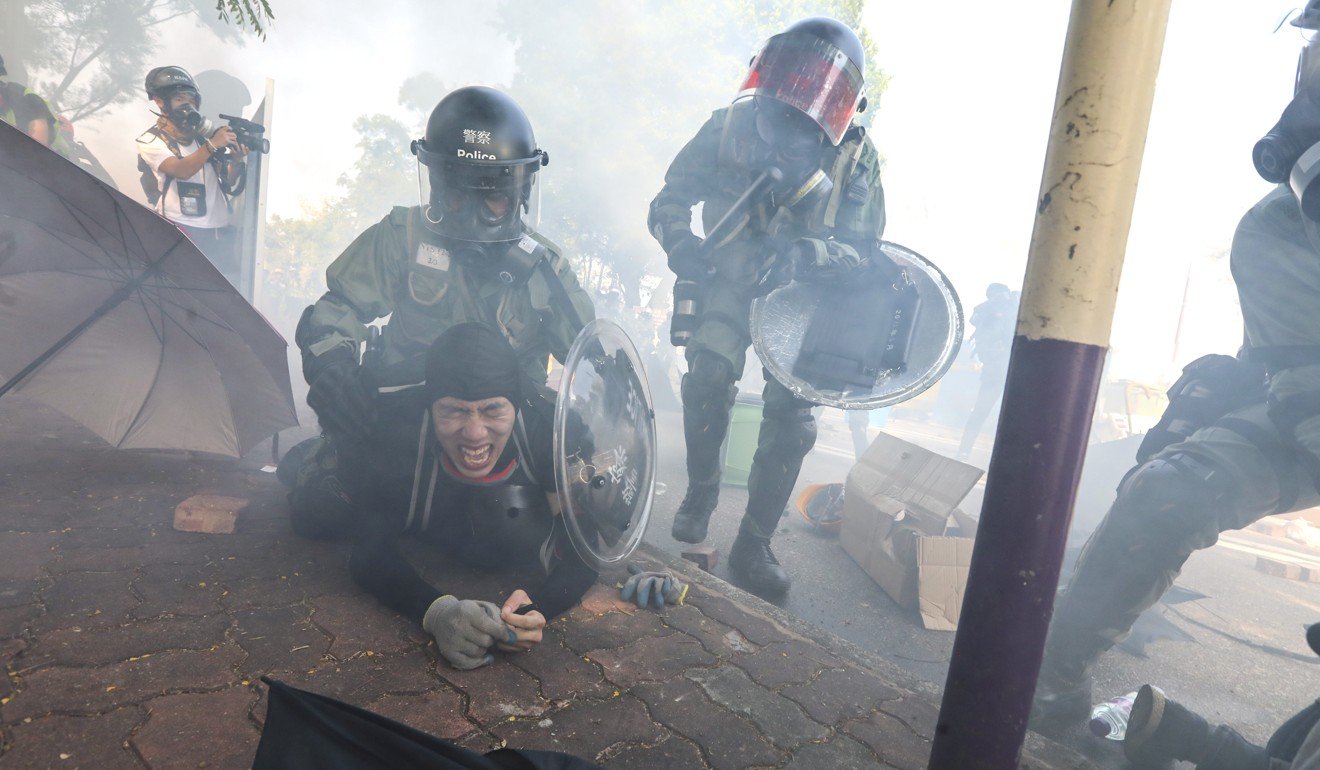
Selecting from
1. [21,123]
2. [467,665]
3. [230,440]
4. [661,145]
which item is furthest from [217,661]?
[661,145]

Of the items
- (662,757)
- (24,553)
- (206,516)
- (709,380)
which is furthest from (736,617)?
(24,553)

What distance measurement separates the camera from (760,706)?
5.93ft

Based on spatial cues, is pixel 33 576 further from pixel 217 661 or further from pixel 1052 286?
pixel 1052 286

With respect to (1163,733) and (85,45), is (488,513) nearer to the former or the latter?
(1163,733)

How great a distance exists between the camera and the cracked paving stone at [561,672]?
1.74 meters

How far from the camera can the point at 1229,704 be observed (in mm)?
2672

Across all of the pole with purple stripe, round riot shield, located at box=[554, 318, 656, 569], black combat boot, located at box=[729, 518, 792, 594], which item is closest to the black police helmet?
round riot shield, located at box=[554, 318, 656, 569]

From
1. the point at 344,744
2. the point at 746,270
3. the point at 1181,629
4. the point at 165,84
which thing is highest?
the point at 165,84

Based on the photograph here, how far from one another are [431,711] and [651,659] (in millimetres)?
675

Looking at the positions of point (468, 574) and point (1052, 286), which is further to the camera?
point (468, 574)

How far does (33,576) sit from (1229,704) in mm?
4255

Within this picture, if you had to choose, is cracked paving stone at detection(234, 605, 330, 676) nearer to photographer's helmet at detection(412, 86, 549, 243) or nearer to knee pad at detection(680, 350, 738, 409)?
photographer's helmet at detection(412, 86, 549, 243)

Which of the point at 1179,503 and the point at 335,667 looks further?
the point at 1179,503

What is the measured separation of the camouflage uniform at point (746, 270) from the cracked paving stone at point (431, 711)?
6.05ft
